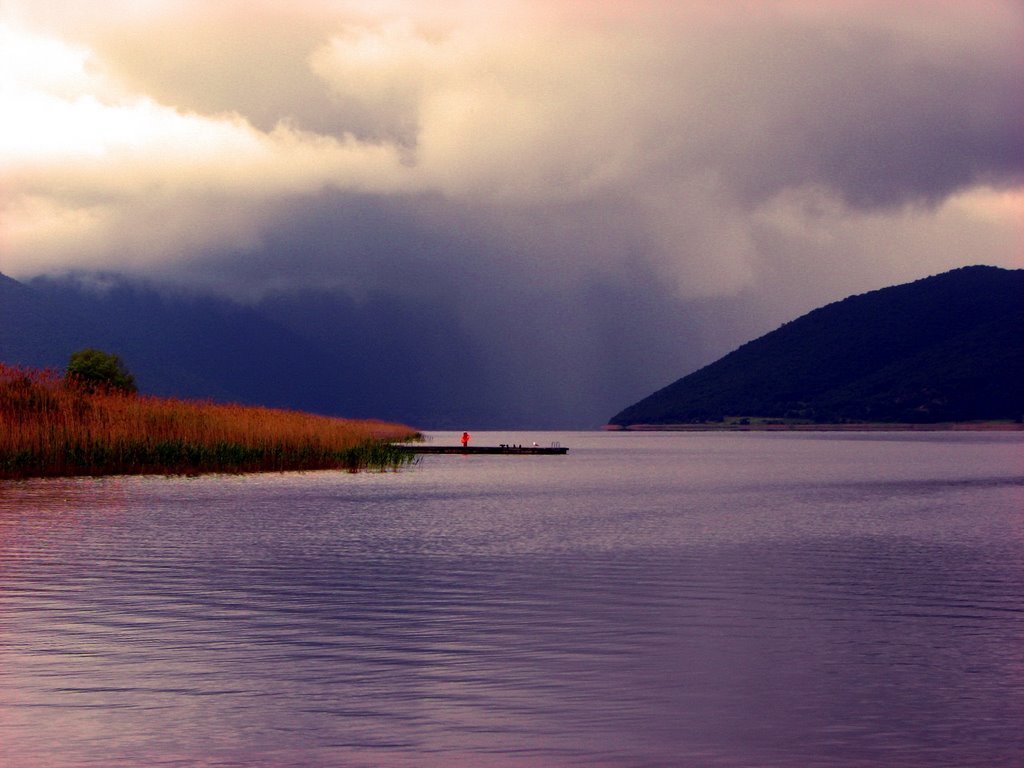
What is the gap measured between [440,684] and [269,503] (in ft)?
112

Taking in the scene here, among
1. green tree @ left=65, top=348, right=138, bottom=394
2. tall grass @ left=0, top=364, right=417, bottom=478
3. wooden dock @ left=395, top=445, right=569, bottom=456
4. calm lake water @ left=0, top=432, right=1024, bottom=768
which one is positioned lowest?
calm lake water @ left=0, top=432, right=1024, bottom=768

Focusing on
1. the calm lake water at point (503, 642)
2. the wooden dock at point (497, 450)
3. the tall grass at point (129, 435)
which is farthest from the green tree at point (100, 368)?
the calm lake water at point (503, 642)

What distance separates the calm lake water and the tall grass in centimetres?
1468

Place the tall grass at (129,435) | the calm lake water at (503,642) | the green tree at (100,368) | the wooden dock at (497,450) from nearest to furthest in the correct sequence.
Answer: the calm lake water at (503,642) < the tall grass at (129,435) < the green tree at (100,368) < the wooden dock at (497,450)

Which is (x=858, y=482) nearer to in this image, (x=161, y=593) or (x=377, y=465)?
(x=377, y=465)

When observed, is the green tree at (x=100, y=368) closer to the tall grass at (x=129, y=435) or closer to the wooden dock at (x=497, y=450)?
the wooden dock at (x=497, y=450)

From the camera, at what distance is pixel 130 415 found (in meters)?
58.5

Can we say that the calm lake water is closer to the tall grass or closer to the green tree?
the tall grass

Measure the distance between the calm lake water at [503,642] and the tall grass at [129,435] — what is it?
14.7 metres

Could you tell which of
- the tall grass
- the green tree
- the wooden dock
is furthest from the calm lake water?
the wooden dock

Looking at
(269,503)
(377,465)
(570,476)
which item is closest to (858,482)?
(570,476)

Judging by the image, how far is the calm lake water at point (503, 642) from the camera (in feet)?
39.8

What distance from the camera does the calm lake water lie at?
1214cm

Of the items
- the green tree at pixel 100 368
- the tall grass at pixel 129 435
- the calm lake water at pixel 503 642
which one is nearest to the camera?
the calm lake water at pixel 503 642
